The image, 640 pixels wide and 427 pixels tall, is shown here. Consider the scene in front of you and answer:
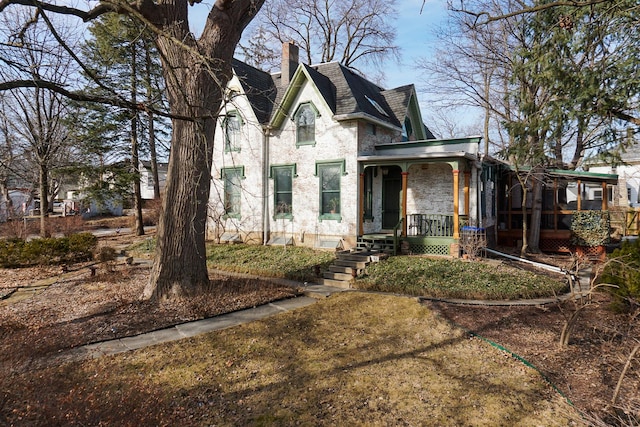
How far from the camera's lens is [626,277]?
24.5ft

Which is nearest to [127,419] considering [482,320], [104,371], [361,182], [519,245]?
[104,371]

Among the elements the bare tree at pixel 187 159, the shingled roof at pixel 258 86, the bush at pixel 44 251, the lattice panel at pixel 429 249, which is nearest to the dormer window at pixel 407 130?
the lattice panel at pixel 429 249

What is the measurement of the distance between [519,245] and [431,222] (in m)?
6.03

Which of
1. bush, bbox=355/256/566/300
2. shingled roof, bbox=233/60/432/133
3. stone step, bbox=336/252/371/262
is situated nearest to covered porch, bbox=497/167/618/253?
bush, bbox=355/256/566/300

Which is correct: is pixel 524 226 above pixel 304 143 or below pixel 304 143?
below

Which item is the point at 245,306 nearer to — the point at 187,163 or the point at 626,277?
the point at 187,163

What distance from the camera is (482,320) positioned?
300 inches

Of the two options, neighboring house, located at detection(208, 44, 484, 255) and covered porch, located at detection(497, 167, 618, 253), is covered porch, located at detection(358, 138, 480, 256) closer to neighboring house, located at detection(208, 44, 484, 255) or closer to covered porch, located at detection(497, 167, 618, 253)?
neighboring house, located at detection(208, 44, 484, 255)

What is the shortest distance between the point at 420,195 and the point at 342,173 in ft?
10.7

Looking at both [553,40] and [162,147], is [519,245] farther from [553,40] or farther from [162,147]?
[162,147]

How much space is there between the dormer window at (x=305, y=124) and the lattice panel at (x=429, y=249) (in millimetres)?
5603

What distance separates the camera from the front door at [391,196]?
15.4 m

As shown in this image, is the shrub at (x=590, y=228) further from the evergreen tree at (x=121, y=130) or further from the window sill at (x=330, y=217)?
the evergreen tree at (x=121, y=130)

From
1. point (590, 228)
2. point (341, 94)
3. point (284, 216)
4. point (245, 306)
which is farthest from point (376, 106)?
point (245, 306)
